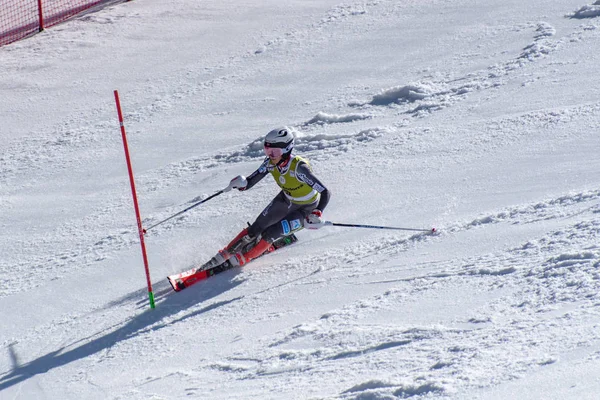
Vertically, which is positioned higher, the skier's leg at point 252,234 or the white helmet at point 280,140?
the white helmet at point 280,140

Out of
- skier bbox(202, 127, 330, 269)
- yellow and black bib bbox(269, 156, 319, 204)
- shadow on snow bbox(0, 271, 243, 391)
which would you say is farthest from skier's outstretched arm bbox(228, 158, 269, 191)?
shadow on snow bbox(0, 271, 243, 391)

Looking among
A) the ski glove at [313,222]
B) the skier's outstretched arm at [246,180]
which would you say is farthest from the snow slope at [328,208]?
the skier's outstretched arm at [246,180]

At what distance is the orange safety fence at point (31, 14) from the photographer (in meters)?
15.3

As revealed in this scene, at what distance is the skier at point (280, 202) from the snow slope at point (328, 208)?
218 millimetres

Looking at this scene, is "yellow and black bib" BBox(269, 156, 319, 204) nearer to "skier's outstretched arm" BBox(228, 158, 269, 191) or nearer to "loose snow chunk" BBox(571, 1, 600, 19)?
"skier's outstretched arm" BBox(228, 158, 269, 191)

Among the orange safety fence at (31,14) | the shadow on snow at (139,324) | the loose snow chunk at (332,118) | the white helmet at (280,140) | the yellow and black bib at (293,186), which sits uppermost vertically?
the orange safety fence at (31,14)

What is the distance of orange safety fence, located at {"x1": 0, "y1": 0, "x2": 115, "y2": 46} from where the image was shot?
15344 millimetres

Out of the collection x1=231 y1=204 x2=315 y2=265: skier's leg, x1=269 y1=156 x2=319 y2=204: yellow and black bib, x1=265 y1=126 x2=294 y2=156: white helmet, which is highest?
x1=265 y1=126 x2=294 y2=156: white helmet

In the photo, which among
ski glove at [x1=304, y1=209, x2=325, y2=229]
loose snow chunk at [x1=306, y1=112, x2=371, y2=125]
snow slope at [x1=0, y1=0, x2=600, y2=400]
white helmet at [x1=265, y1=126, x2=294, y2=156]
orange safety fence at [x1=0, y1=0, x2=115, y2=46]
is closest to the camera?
snow slope at [x1=0, y1=0, x2=600, y2=400]

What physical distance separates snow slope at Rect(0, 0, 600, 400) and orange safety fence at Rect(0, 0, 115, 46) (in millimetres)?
485

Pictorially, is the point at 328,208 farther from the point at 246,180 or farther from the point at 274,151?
the point at 274,151

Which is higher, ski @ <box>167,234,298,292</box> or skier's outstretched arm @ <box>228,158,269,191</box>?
skier's outstretched arm @ <box>228,158,269,191</box>

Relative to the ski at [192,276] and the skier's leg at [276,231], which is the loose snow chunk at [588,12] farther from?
the ski at [192,276]

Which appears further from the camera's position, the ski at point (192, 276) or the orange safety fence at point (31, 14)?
the orange safety fence at point (31, 14)
